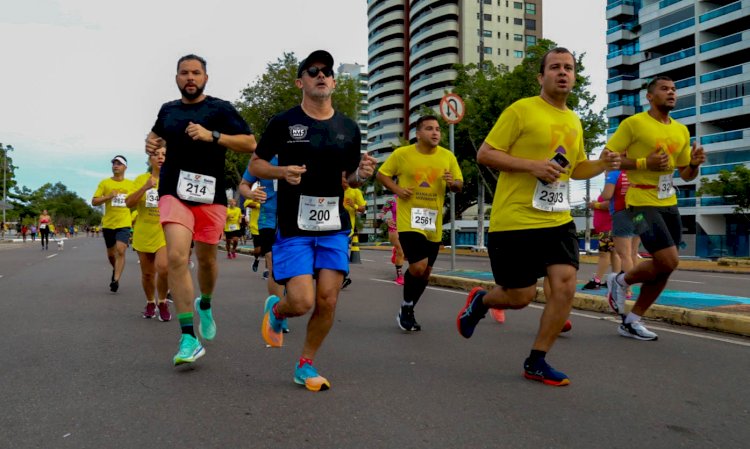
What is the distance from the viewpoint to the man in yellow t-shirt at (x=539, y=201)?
396 centimetres

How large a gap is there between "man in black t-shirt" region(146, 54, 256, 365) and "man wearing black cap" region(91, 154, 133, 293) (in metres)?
4.46

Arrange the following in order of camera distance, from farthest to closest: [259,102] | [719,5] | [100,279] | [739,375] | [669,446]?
[719,5] → [259,102] → [100,279] → [739,375] → [669,446]

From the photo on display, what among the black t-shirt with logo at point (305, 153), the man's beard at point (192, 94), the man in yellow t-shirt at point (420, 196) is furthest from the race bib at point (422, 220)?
the man's beard at point (192, 94)

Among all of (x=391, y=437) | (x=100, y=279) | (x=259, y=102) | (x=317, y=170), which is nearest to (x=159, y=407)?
(x=391, y=437)

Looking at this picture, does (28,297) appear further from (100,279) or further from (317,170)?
(317,170)

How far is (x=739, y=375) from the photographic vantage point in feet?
13.5

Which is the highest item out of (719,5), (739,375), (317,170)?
(719,5)

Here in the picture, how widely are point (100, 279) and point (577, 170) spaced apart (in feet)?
32.1

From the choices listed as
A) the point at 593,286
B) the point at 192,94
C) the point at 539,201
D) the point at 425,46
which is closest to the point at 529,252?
the point at 539,201

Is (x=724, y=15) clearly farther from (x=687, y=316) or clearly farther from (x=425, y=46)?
(x=687, y=316)

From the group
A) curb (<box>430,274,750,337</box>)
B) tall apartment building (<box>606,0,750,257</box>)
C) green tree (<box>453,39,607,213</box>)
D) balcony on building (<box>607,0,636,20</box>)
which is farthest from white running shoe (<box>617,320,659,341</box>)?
balcony on building (<box>607,0,636,20</box>)

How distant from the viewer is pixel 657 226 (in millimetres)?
5266

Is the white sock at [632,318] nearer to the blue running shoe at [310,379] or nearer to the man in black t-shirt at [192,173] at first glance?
the blue running shoe at [310,379]

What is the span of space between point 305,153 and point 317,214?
1.21ft
